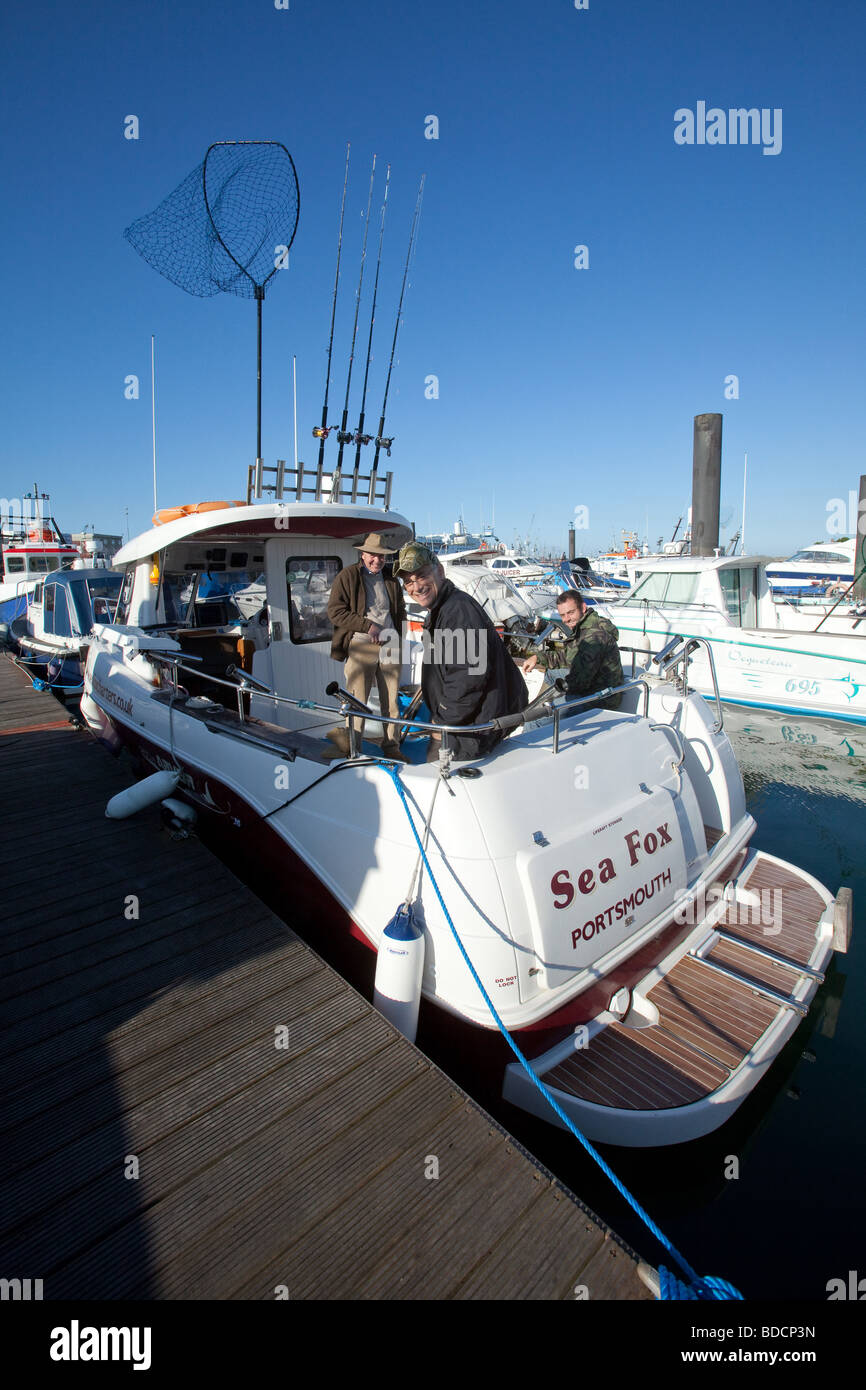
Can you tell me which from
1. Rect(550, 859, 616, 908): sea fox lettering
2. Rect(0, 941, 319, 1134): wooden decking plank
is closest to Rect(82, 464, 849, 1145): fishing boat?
Rect(550, 859, 616, 908): sea fox lettering

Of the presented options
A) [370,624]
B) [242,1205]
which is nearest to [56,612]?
[370,624]

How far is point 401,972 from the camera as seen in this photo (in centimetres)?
321

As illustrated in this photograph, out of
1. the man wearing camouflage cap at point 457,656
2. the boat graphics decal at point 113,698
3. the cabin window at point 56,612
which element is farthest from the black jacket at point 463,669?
the cabin window at point 56,612

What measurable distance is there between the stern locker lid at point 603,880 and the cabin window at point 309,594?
3972 millimetres

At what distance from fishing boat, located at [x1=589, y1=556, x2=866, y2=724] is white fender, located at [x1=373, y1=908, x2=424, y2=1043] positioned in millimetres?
10050

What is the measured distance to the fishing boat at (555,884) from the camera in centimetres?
315

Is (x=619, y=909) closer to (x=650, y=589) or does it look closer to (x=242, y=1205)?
(x=242, y=1205)

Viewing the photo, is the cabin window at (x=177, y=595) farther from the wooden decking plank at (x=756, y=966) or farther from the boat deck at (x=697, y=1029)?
the wooden decking plank at (x=756, y=966)

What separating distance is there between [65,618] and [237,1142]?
45.4 feet

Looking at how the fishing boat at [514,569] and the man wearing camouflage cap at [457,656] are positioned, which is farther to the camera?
the fishing boat at [514,569]

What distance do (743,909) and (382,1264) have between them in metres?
3.44

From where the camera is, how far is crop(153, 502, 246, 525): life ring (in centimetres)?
559
